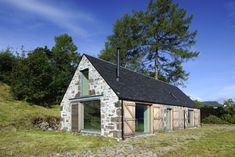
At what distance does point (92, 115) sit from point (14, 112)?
7937mm

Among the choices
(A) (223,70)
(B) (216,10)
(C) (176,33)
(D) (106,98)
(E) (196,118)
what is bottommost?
(E) (196,118)

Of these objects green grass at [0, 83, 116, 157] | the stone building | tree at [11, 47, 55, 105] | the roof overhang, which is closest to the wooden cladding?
the stone building

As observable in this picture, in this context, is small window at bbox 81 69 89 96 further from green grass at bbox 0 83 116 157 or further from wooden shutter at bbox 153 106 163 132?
wooden shutter at bbox 153 106 163 132

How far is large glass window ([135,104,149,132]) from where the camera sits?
14960 mm

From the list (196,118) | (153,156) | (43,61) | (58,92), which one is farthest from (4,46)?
(153,156)

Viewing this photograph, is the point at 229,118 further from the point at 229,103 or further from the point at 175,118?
the point at 175,118

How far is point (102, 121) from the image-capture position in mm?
13008

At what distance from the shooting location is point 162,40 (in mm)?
30234

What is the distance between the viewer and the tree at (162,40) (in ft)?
97.1

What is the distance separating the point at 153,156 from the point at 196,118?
17.1 metres

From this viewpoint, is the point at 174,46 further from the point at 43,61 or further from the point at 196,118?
the point at 43,61

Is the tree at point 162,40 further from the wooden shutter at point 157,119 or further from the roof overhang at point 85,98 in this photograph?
the roof overhang at point 85,98

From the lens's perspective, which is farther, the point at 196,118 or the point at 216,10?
the point at 196,118

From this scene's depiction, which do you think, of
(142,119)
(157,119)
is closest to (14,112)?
(142,119)
